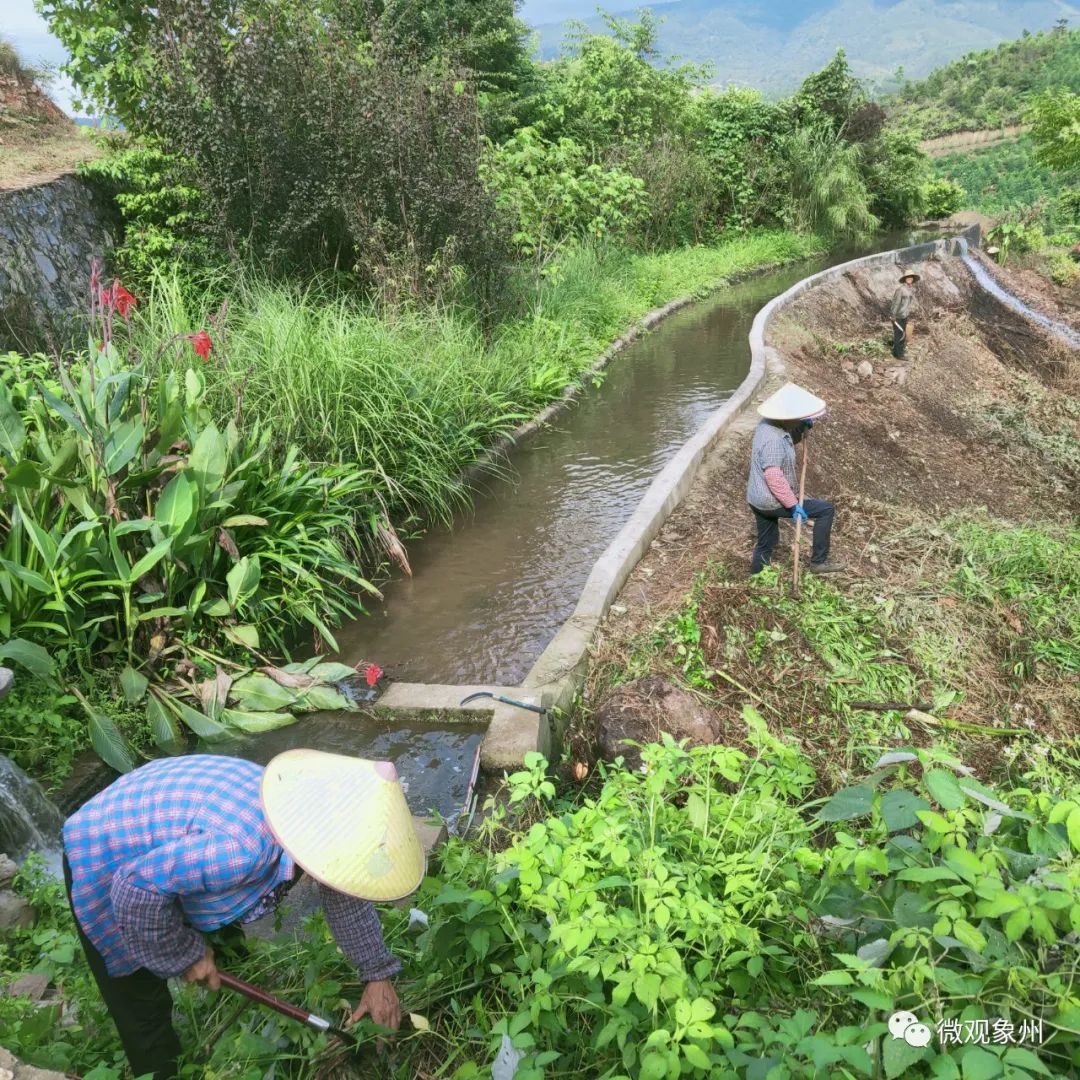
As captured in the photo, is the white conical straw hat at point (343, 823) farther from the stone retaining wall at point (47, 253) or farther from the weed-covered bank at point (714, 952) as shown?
the stone retaining wall at point (47, 253)

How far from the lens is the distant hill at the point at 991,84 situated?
48.3 m

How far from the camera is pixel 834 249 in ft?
80.1

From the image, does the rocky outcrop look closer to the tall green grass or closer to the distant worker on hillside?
the tall green grass

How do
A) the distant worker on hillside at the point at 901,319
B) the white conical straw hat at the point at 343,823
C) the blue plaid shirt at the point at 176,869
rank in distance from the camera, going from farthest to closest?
the distant worker on hillside at the point at 901,319 < the blue plaid shirt at the point at 176,869 < the white conical straw hat at the point at 343,823

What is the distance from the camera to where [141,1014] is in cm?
198

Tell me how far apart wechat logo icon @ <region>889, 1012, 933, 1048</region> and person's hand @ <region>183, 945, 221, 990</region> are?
5.03 ft

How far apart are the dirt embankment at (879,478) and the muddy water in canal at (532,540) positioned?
657 millimetres

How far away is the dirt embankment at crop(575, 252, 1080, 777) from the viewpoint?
4.00m

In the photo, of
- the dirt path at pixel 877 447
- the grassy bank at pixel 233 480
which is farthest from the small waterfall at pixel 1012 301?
the grassy bank at pixel 233 480

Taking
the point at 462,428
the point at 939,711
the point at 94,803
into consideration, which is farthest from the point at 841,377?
the point at 94,803

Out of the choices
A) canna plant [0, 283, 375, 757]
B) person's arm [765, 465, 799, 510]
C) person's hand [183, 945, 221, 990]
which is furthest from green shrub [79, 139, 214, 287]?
person's hand [183, 945, 221, 990]

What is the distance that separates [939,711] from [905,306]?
8.95 m

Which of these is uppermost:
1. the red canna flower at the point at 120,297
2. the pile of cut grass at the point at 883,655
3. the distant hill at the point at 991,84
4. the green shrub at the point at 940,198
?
the distant hill at the point at 991,84

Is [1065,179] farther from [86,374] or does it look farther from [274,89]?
[86,374]
